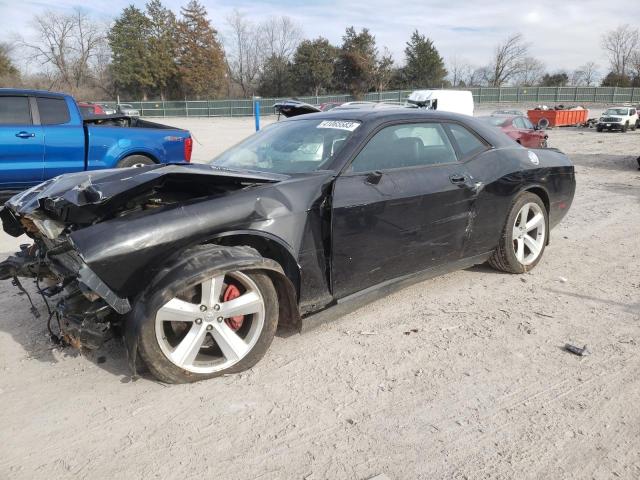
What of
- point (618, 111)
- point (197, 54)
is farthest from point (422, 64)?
point (618, 111)

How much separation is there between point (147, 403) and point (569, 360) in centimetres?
251

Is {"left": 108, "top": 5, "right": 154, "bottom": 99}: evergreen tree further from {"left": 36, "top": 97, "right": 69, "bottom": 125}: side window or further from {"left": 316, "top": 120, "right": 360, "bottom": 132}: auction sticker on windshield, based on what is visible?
{"left": 316, "top": 120, "right": 360, "bottom": 132}: auction sticker on windshield

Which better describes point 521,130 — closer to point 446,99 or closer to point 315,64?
point 446,99

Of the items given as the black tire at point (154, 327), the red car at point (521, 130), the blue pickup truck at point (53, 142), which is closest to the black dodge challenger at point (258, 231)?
the black tire at point (154, 327)

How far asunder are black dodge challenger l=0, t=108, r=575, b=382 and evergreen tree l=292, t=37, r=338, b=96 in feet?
172

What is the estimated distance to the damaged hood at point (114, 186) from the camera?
8.98ft

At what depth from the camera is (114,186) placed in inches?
111

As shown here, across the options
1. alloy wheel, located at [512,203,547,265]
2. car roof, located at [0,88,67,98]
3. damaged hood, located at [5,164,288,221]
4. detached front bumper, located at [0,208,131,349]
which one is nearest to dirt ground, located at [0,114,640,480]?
detached front bumper, located at [0,208,131,349]

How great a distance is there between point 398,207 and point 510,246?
1.51 meters

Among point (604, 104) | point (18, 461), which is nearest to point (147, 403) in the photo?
point (18, 461)

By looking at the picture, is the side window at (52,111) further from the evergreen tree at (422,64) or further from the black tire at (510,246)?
the evergreen tree at (422,64)

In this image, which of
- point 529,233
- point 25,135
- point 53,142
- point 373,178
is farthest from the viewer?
point 53,142

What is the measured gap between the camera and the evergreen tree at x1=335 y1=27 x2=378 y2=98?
54.4 meters

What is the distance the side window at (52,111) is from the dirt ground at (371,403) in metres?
4.09
